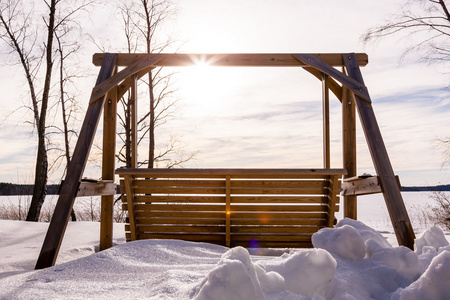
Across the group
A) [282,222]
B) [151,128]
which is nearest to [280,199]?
[282,222]

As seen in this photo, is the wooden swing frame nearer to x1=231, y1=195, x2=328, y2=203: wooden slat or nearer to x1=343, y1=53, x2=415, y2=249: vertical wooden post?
x1=343, y1=53, x2=415, y2=249: vertical wooden post

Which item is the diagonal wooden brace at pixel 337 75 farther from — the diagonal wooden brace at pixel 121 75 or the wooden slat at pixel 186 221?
the wooden slat at pixel 186 221

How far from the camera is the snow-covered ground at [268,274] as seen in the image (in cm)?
219

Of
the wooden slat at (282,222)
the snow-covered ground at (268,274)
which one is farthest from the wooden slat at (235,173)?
the snow-covered ground at (268,274)

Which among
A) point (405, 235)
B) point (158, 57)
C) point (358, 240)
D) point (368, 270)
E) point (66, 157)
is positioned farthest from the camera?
point (66, 157)

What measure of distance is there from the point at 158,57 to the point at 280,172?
80.6 inches

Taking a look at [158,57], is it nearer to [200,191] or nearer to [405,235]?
[200,191]

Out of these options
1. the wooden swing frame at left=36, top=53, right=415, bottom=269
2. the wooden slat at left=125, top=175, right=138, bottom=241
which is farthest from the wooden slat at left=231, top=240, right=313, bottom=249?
the wooden slat at left=125, top=175, right=138, bottom=241

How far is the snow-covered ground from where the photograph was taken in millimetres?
2193

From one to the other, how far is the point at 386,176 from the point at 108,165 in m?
3.29

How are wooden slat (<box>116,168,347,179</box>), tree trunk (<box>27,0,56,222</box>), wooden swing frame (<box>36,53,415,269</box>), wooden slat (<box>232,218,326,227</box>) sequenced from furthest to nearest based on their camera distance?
tree trunk (<box>27,0,56,222</box>), wooden slat (<box>232,218,326,227</box>), wooden slat (<box>116,168,347,179</box>), wooden swing frame (<box>36,53,415,269</box>)

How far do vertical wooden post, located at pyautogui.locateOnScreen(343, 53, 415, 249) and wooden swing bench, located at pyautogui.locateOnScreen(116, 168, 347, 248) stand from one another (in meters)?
Result: 0.77

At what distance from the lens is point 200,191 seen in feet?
17.3

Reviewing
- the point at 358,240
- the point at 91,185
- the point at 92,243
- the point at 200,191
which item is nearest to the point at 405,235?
the point at 358,240
